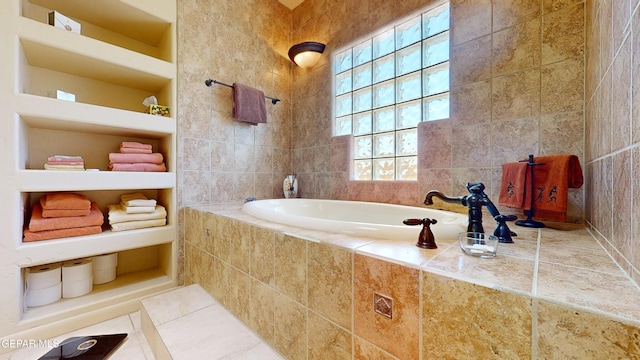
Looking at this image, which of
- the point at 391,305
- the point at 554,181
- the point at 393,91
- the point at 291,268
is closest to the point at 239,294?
the point at 291,268

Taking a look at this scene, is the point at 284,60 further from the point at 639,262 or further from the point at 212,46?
the point at 639,262

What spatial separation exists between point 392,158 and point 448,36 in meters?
0.87

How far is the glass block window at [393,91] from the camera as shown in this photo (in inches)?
63.8

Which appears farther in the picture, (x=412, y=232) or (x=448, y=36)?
(x=448, y=36)

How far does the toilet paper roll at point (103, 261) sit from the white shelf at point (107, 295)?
117mm

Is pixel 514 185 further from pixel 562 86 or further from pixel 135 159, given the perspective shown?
pixel 135 159

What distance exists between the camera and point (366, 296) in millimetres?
667

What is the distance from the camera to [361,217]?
1.73 metres

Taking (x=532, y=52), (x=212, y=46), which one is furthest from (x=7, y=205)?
(x=532, y=52)

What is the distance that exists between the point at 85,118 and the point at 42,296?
1.02 metres

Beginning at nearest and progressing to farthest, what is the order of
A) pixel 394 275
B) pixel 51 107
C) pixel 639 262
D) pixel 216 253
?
pixel 639 262 → pixel 394 275 → pixel 51 107 → pixel 216 253

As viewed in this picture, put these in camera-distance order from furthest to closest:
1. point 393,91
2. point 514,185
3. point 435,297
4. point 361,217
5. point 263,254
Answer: point 393,91 → point 361,217 → point 514,185 → point 263,254 → point 435,297

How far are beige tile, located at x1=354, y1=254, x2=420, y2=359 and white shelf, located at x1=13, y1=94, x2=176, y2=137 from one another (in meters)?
1.66

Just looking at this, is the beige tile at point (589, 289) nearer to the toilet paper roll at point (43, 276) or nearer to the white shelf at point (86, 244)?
the white shelf at point (86, 244)
